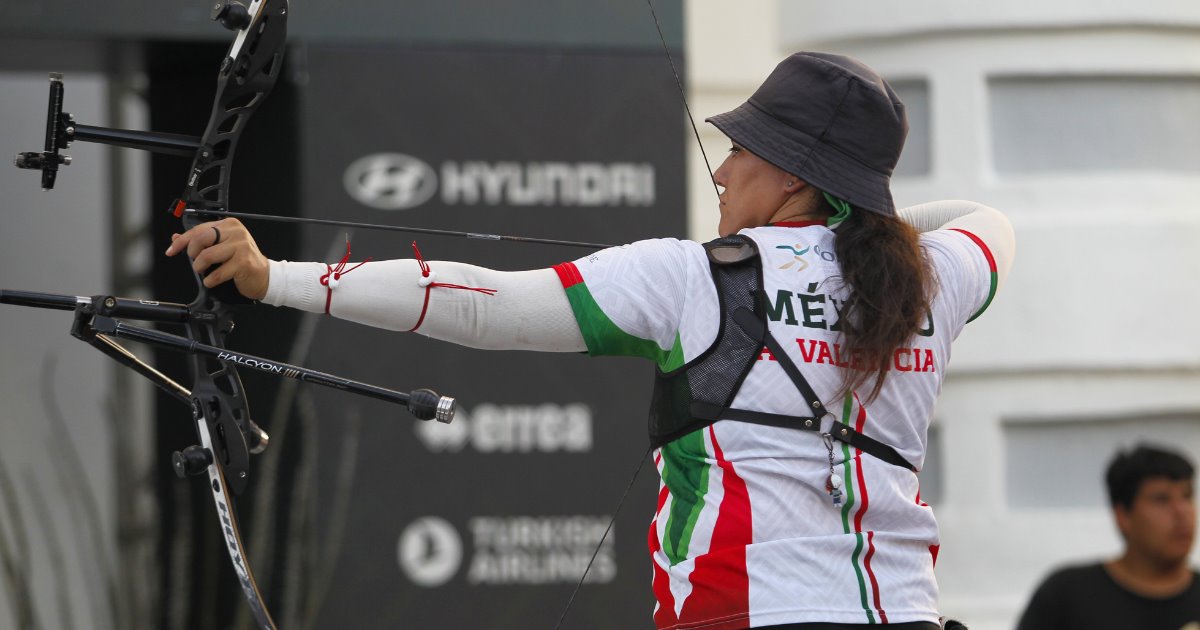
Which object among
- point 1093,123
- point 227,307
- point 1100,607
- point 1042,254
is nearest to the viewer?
point 227,307

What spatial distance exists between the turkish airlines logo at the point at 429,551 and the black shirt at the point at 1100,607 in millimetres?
1578

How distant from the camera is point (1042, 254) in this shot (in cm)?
487

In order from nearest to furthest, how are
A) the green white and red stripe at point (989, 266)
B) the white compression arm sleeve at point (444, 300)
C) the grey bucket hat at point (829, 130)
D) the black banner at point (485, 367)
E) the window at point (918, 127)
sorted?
the white compression arm sleeve at point (444, 300), the grey bucket hat at point (829, 130), the green white and red stripe at point (989, 266), the black banner at point (485, 367), the window at point (918, 127)

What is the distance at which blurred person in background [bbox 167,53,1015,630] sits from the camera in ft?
5.86

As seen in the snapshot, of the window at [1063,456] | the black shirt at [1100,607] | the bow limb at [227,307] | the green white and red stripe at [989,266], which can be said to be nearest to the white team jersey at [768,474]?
the green white and red stripe at [989,266]

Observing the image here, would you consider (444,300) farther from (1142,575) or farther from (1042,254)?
(1042,254)

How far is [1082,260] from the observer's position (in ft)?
16.0

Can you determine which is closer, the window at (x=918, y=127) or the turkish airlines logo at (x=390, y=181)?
the turkish airlines logo at (x=390, y=181)

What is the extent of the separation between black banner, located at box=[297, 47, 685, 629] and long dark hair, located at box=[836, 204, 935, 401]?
7.70ft

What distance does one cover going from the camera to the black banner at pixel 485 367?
13.9 ft

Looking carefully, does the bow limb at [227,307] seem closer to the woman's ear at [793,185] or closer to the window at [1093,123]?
the woman's ear at [793,185]

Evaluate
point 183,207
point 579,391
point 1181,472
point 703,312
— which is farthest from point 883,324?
point 579,391

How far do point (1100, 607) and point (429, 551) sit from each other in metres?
1.82

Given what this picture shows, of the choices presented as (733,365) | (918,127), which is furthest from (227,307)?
(918,127)
